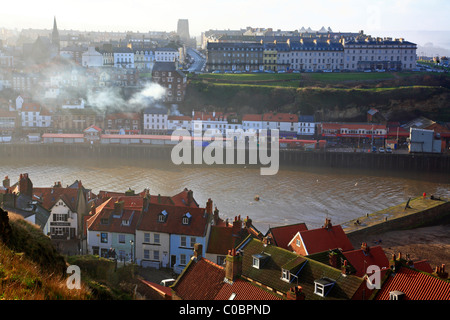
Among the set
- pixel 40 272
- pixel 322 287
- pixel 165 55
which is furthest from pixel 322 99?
pixel 40 272

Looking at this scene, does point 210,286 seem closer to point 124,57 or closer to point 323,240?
point 323,240

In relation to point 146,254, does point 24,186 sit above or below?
above

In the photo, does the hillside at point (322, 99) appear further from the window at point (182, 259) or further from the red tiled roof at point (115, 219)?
the window at point (182, 259)

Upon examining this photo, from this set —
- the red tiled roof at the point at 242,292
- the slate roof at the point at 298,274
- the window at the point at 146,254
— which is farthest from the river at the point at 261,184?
the red tiled roof at the point at 242,292

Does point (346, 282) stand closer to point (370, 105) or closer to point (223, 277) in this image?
point (223, 277)

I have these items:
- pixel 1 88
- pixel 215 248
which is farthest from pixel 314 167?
pixel 1 88
